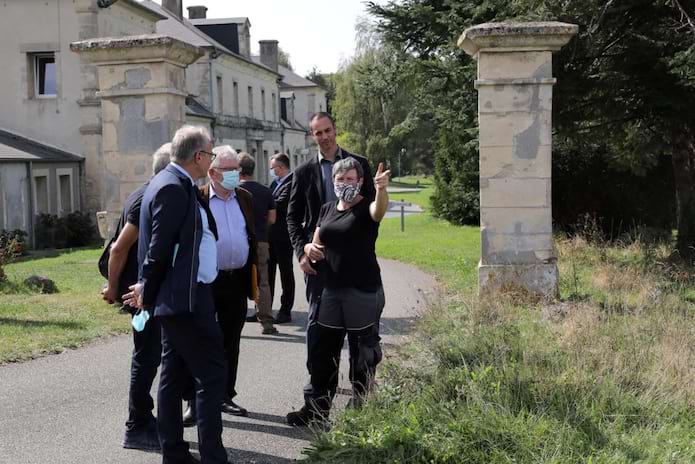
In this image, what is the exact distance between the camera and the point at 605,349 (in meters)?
6.66

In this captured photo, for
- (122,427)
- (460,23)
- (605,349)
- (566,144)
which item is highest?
(460,23)

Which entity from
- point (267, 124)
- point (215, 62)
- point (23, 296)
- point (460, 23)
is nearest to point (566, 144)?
point (460, 23)

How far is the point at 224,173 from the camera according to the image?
6191mm

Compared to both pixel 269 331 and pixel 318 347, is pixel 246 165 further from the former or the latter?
pixel 318 347

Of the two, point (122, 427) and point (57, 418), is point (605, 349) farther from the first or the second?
point (57, 418)

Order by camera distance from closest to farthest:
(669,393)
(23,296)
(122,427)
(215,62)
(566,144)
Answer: (669,393)
(122,427)
(23,296)
(566,144)
(215,62)

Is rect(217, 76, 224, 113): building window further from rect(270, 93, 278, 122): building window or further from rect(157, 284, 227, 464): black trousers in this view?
rect(157, 284, 227, 464): black trousers

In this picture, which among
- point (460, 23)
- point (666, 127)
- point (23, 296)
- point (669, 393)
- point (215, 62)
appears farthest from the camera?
point (215, 62)

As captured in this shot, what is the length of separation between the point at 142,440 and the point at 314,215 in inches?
78.7

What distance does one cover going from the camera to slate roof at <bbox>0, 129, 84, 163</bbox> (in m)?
26.1

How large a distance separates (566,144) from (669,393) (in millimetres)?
16545

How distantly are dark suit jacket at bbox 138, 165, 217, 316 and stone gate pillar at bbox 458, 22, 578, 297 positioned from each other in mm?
6078

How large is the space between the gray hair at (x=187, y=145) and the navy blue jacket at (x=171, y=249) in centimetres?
14

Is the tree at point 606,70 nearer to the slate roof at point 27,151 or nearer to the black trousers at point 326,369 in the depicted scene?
the black trousers at point 326,369
